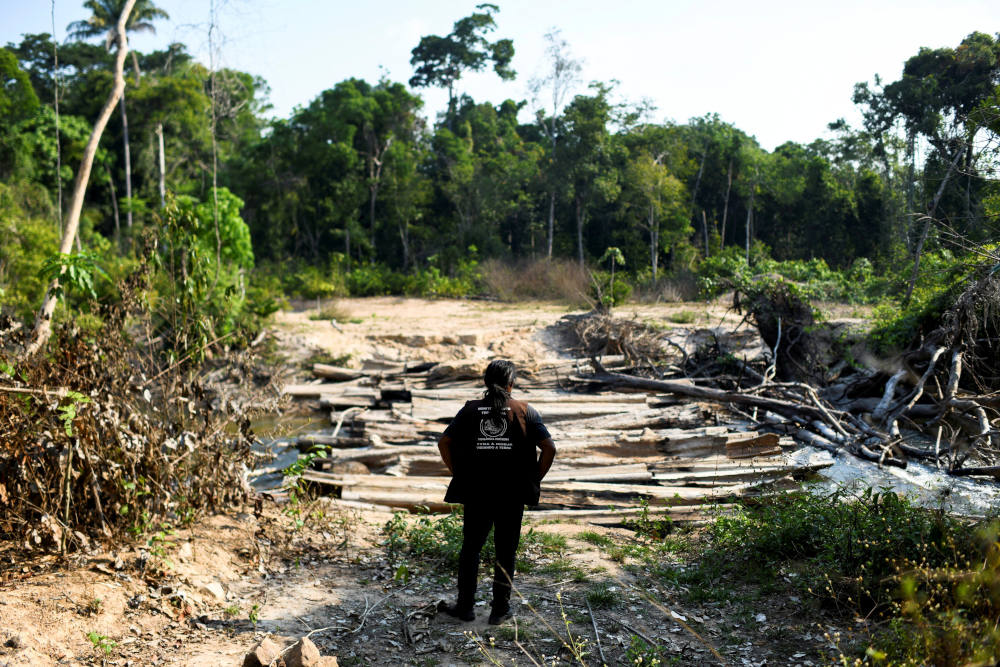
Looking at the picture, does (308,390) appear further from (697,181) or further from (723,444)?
(697,181)

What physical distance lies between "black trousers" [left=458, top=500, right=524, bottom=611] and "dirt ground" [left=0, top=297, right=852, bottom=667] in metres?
0.18

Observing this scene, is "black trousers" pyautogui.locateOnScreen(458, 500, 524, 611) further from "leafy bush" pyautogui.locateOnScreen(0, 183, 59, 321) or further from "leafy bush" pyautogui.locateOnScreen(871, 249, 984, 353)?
"leafy bush" pyautogui.locateOnScreen(0, 183, 59, 321)

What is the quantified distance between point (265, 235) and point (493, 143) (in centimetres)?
1228

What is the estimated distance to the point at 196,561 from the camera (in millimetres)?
4965

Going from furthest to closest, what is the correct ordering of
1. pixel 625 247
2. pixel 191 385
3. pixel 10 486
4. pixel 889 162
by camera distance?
pixel 625 247, pixel 889 162, pixel 191 385, pixel 10 486

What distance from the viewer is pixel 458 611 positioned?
178 inches

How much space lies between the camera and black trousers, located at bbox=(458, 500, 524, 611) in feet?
14.4

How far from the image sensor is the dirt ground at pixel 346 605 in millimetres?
3957

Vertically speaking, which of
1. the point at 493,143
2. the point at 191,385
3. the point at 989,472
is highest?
the point at 493,143

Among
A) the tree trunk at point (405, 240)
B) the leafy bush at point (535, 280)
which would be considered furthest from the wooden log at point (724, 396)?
the tree trunk at point (405, 240)

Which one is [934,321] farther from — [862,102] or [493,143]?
[493,143]

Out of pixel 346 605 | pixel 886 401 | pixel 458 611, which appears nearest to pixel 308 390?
pixel 346 605

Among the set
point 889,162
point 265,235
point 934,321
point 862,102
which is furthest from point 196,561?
point 265,235

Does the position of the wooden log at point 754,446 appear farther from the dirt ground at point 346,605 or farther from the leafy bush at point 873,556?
the dirt ground at point 346,605
